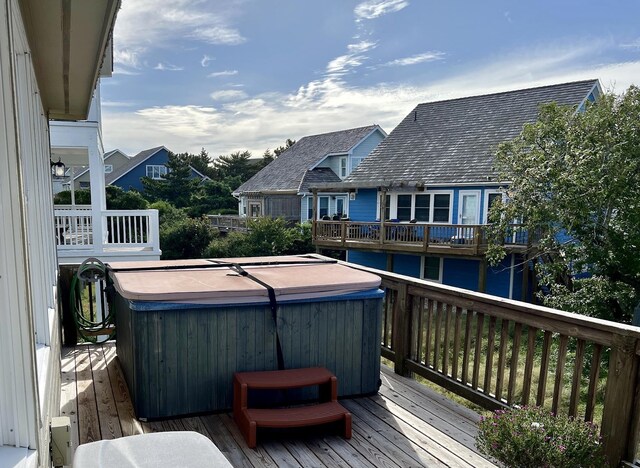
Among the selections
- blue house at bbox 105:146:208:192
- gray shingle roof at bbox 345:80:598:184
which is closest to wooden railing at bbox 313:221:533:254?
gray shingle roof at bbox 345:80:598:184

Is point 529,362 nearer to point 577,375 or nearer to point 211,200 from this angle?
point 577,375

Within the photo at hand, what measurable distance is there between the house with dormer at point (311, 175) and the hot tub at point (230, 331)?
1620 cm

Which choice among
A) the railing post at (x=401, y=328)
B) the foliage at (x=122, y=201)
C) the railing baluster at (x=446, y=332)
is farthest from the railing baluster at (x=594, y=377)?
the foliage at (x=122, y=201)

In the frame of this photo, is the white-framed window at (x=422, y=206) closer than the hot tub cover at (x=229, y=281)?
No

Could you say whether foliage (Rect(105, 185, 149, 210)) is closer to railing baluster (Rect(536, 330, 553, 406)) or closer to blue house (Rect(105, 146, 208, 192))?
blue house (Rect(105, 146, 208, 192))

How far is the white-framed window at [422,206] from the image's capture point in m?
14.7

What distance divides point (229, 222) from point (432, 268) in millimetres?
10627

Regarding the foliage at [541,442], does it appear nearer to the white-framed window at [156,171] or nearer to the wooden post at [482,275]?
the wooden post at [482,275]

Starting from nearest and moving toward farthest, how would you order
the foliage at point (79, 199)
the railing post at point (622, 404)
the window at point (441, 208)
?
the railing post at point (622, 404), the window at point (441, 208), the foliage at point (79, 199)

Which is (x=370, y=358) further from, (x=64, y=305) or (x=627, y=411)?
(x=64, y=305)

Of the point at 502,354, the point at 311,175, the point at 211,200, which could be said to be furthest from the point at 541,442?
the point at 211,200

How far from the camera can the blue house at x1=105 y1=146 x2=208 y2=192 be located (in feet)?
106

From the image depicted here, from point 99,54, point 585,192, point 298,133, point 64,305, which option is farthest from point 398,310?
point 298,133

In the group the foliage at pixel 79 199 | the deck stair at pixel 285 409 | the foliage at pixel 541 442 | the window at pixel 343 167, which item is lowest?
the deck stair at pixel 285 409
